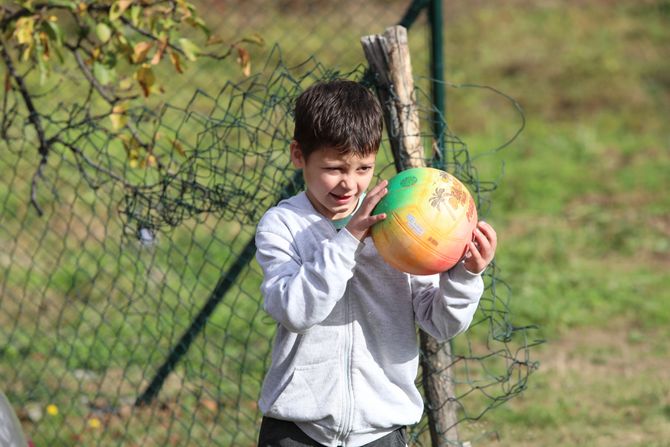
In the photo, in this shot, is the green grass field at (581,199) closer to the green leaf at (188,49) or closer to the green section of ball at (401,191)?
the green leaf at (188,49)

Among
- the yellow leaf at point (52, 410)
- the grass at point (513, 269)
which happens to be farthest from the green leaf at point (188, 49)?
the yellow leaf at point (52, 410)

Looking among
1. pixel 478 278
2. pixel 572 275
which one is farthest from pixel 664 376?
pixel 478 278

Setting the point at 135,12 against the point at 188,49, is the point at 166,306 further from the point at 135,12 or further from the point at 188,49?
the point at 135,12

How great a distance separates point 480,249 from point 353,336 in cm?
40

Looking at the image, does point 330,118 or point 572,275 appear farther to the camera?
point 572,275

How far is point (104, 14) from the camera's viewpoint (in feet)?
13.3

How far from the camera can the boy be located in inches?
96.8

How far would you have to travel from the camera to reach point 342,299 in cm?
262

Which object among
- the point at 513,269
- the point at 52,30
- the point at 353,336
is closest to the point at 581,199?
the point at 513,269

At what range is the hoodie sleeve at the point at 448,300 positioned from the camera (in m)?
2.51

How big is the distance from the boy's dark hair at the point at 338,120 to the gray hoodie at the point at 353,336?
20 cm

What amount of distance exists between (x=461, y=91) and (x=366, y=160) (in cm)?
855

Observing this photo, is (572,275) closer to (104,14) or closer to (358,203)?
(104,14)


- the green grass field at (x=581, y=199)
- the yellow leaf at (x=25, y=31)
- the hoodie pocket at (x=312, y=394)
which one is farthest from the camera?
the green grass field at (x=581, y=199)
